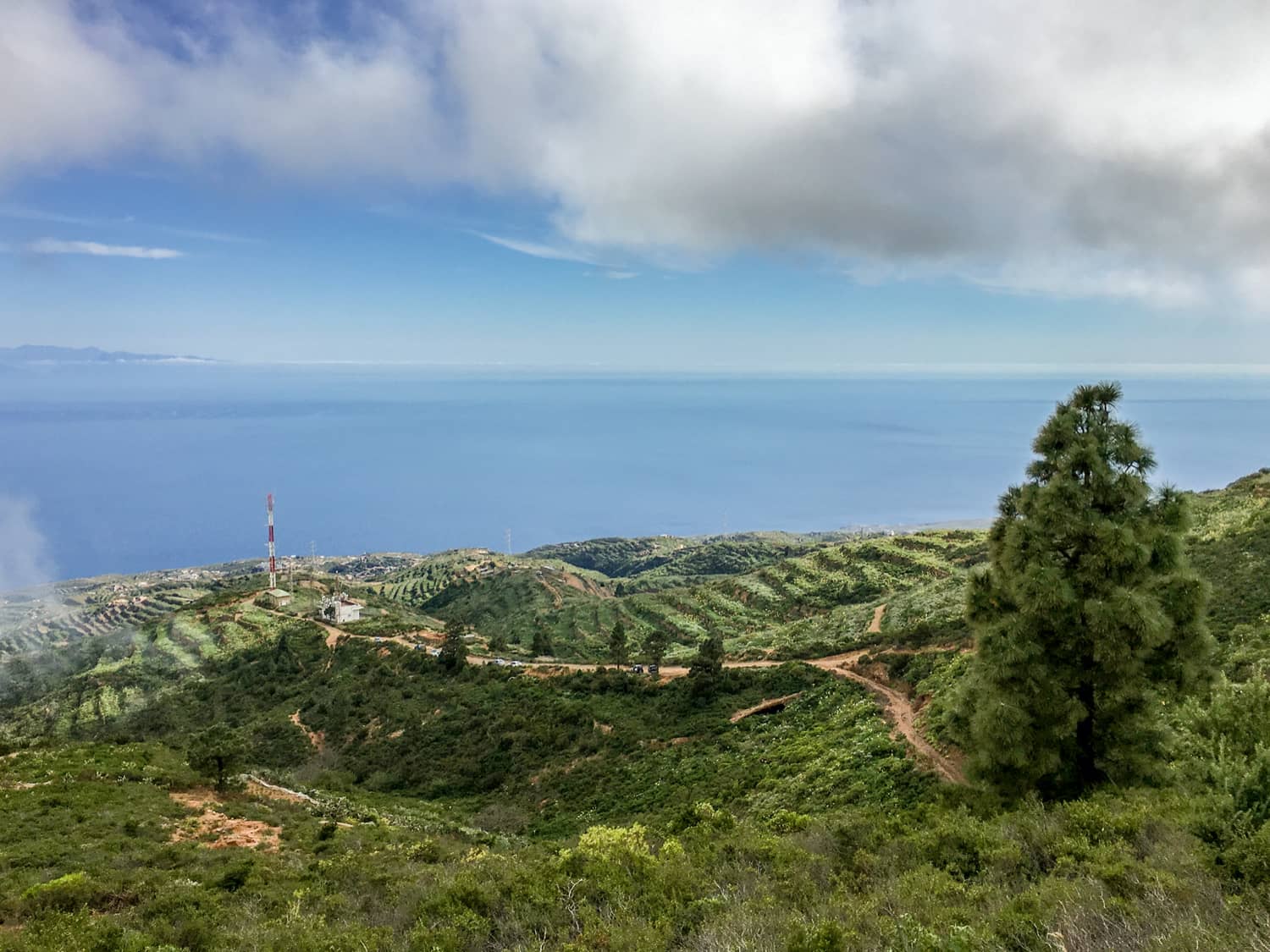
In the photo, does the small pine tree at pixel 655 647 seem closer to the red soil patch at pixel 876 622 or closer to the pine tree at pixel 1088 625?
the red soil patch at pixel 876 622

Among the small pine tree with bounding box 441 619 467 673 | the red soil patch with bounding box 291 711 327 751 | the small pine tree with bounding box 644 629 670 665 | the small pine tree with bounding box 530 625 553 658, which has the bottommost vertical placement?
the red soil patch with bounding box 291 711 327 751

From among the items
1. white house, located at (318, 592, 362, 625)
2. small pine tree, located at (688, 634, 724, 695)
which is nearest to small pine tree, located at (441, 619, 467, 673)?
small pine tree, located at (688, 634, 724, 695)

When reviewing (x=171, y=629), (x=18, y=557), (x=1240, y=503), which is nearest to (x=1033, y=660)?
(x=1240, y=503)

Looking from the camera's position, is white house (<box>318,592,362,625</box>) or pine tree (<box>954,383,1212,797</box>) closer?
pine tree (<box>954,383,1212,797</box>)

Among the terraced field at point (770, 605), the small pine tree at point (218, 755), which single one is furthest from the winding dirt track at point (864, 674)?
the small pine tree at point (218, 755)

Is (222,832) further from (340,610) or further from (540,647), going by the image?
(340,610)

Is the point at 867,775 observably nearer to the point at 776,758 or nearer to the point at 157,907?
the point at 776,758

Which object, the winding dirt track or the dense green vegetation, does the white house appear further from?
the dense green vegetation

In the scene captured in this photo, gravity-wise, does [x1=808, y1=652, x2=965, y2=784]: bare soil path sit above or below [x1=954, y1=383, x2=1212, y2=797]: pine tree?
below
